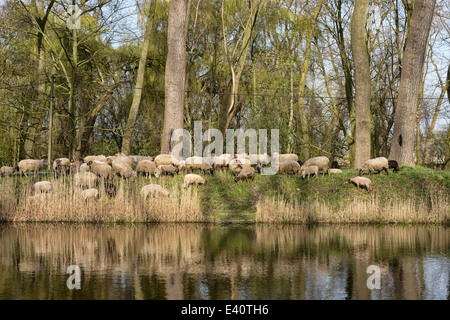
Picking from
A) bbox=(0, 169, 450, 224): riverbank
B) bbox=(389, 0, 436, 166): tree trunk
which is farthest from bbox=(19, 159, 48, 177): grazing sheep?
bbox=(389, 0, 436, 166): tree trunk

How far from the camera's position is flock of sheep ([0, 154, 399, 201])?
19.3 metres

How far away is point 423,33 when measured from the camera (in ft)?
78.1

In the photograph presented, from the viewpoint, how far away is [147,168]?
21.3 meters

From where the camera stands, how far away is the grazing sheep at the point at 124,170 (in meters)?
20.8

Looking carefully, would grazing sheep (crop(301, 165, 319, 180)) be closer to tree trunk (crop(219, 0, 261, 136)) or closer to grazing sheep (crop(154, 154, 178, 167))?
grazing sheep (crop(154, 154, 178, 167))

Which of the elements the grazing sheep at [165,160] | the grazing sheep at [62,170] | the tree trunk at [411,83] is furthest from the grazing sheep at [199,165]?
the tree trunk at [411,83]

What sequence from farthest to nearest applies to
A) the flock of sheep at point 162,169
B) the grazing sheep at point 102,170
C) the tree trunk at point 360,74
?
the tree trunk at point 360,74 → the grazing sheep at point 102,170 → the flock of sheep at point 162,169

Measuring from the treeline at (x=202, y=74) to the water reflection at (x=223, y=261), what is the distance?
12.9 metres

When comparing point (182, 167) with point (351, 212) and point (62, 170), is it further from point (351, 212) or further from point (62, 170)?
point (351, 212)

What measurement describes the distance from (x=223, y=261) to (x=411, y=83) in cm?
1540

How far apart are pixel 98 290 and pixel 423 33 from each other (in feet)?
63.2

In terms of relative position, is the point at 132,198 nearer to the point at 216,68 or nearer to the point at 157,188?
the point at 157,188

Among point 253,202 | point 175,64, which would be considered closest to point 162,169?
point 253,202

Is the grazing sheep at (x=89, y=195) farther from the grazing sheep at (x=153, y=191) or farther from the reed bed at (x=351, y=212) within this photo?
the reed bed at (x=351, y=212)
